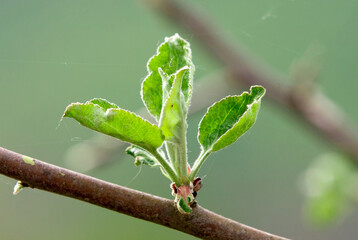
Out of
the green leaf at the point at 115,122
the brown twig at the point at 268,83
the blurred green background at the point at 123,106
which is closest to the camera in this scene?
the green leaf at the point at 115,122

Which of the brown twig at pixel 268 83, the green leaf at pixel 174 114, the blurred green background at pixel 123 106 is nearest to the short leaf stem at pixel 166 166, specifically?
the green leaf at pixel 174 114

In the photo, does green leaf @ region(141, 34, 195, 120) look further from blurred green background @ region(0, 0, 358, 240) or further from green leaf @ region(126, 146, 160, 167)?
blurred green background @ region(0, 0, 358, 240)

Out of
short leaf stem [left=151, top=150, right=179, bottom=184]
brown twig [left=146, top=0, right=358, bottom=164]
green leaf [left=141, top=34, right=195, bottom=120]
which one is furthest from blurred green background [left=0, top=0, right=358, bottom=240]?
short leaf stem [left=151, top=150, right=179, bottom=184]

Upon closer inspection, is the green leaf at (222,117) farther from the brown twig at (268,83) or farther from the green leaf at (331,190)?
the green leaf at (331,190)

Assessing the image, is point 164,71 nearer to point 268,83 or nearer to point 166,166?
point 166,166

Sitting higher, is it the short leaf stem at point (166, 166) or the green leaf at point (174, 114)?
the green leaf at point (174, 114)
